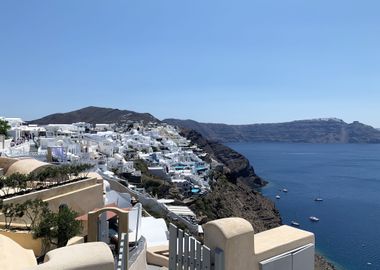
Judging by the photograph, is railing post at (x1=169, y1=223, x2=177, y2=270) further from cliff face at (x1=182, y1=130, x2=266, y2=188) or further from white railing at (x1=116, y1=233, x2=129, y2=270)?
cliff face at (x1=182, y1=130, x2=266, y2=188)

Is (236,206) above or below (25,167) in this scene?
below

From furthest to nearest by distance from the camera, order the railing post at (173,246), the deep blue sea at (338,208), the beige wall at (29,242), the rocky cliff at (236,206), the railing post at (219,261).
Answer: the rocky cliff at (236,206)
the deep blue sea at (338,208)
the beige wall at (29,242)
the railing post at (173,246)
the railing post at (219,261)

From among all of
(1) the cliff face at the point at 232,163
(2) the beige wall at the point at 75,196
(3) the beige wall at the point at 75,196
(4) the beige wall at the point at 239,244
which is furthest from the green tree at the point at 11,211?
(1) the cliff face at the point at 232,163

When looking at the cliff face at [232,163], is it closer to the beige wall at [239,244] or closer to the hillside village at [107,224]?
the hillside village at [107,224]

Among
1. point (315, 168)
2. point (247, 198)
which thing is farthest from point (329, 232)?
point (315, 168)

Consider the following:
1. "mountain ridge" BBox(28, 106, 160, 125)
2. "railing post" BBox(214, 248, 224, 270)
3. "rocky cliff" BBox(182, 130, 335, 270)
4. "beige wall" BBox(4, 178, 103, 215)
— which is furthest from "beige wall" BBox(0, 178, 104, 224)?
"mountain ridge" BBox(28, 106, 160, 125)

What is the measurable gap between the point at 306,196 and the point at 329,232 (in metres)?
22.3

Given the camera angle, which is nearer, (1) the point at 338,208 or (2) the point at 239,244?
(2) the point at 239,244

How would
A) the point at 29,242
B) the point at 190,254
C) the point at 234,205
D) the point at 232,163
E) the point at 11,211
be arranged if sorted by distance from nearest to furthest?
1. the point at 190,254
2. the point at 29,242
3. the point at 11,211
4. the point at 234,205
5. the point at 232,163

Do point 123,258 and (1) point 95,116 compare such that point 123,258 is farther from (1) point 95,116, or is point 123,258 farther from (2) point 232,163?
(1) point 95,116

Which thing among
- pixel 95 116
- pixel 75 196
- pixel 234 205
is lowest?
pixel 234 205

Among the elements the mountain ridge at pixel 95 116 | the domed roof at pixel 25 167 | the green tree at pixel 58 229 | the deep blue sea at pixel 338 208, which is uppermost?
the mountain ridge at pixel 95 116

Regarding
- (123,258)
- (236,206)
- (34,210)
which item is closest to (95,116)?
(236,206)

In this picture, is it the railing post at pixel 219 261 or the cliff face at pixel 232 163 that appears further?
the cliff face at pixel 232 163
